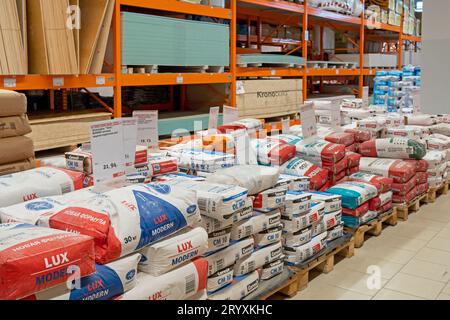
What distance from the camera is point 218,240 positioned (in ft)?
9.87

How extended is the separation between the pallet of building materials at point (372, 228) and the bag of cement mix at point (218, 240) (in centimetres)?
196

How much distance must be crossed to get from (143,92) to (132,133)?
14.8 feet

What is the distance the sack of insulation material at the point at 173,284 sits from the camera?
231cm

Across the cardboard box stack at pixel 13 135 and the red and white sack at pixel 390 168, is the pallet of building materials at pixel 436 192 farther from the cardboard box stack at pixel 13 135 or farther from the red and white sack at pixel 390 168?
the cardboard box stack at pixel 13 135

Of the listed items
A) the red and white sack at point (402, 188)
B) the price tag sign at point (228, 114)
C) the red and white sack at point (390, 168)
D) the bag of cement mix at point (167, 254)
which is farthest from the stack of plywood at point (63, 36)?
the red and white sack at point (402, 188)

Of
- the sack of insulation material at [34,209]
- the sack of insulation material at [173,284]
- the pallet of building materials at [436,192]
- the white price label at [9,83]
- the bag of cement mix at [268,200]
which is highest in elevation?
the white price label at [9,83]

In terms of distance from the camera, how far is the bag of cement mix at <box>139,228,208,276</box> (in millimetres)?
2418

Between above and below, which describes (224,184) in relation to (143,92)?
below

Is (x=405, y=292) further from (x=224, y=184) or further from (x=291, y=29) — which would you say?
(x=291, y=29)

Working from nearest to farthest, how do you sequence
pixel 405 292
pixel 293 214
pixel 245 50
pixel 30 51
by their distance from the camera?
1. pixel 293 214
2. pixel 405 292
3. pixel 30 51
4. pixel 245 50

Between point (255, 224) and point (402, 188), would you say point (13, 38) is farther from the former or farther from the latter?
point (402, 188)

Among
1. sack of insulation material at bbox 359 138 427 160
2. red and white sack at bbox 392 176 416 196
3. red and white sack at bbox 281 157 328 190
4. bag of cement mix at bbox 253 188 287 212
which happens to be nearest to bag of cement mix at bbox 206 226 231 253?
bag of cement mix at bbox 253 188 287 212

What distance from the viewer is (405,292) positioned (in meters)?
3.92
